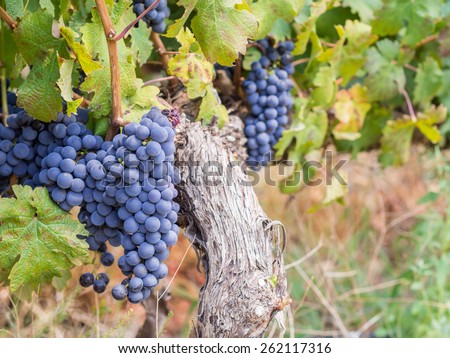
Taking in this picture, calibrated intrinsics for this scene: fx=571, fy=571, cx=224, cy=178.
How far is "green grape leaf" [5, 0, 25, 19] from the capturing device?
1.43 meters

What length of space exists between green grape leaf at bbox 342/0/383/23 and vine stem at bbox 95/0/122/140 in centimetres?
107

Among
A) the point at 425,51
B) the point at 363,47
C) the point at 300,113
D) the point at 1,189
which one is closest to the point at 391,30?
the point at 363,47

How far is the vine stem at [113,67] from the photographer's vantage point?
51.7 inches

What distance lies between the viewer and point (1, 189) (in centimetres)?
158

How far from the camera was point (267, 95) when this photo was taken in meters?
1.93

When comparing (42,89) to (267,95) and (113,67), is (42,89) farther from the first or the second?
(267,95)

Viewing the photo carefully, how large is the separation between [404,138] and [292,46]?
70 cm

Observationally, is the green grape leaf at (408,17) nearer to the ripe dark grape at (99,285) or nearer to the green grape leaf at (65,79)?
the green grape leaf at (65,79)

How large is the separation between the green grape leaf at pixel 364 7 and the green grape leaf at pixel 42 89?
1172 millimetres

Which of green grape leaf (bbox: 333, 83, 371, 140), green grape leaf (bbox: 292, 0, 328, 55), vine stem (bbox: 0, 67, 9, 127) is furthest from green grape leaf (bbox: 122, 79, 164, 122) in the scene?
green grape leaf (bbox: 333, 83, 371, 140)

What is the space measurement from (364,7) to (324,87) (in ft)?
1.24

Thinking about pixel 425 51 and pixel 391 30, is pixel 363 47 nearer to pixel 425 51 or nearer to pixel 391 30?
pixel 391 30

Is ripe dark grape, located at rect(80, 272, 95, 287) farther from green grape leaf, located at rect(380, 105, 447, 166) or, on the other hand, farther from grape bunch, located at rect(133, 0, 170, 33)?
green grape leaf, located at rect(380, 105, 447, 166)

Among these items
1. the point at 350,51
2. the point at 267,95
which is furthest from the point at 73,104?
the point at 350,51
